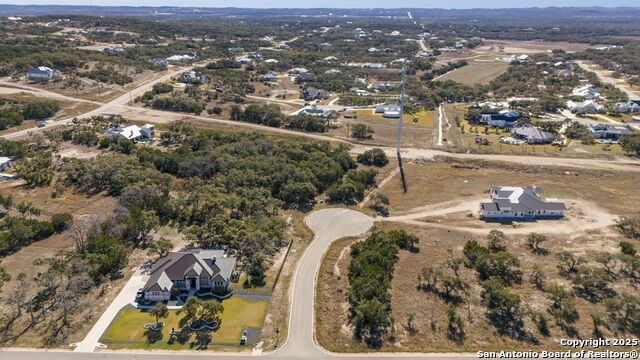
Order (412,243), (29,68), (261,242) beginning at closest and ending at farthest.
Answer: (261,242)
(412,243)
(29,68)

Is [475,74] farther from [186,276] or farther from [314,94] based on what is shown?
[186,276]

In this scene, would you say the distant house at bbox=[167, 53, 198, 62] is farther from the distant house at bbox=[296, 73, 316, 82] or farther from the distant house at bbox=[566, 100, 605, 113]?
the distant house at bbox=[566, 100, 605, 113]

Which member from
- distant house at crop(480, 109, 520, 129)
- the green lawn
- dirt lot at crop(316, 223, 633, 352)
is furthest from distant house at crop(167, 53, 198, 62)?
the green lawn

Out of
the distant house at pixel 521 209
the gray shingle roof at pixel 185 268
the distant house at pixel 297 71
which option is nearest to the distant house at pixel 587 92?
the distant house at pixel 521 209

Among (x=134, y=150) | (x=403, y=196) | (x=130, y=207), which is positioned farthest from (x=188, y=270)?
(x=134, y=150)

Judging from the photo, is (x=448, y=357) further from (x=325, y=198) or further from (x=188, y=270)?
(x=325, y=198)

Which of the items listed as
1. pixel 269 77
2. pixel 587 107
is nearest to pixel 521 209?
pixel 587 107
